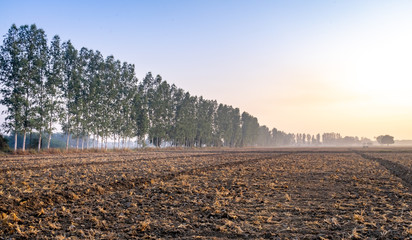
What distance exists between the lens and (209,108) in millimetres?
113438

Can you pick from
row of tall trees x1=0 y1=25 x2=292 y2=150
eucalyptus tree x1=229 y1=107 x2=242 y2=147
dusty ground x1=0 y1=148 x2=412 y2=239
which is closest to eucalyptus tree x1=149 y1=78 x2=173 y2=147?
row of tall trees x1=0 y1=25 x2=292 y2=150

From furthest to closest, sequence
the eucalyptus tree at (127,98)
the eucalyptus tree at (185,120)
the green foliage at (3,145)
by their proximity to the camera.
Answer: the eucalyptus tree at (185,120), the eucalyptus tree at (127,98), the green foliage at (3,145)

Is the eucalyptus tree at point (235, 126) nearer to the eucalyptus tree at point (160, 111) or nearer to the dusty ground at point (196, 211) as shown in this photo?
the eucalyptus tree at point (160, 111)

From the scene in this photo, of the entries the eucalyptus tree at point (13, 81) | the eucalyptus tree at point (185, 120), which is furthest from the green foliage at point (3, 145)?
the eucalyptus tree at point (185, 120)

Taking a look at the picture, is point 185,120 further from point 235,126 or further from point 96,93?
point 235,126

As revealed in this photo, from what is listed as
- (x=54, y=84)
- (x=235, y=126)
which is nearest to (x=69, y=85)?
(x=54, y=84)

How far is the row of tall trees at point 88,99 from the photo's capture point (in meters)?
37.4

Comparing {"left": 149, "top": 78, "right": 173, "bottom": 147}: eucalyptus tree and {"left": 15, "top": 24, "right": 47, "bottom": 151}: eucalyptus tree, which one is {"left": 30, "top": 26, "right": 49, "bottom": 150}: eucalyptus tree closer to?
{"left": 15, "top": 24, "right": 47, "bottom": 151}: eucalyptus tree

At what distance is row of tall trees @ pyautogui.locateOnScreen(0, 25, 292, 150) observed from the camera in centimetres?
3738

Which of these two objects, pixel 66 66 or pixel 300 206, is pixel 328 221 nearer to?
pixel 300 206

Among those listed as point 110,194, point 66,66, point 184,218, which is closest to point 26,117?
point 66,66

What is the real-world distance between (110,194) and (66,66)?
4691cm

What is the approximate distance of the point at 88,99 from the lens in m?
52.8

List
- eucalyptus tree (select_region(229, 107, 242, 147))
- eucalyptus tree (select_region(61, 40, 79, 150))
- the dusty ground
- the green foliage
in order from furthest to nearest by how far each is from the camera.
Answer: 1. eucalyptus tree (select_region(229, 107, 242, 147))
2. eucalyptus tree (select_region(61, 40, 79, 150))
3. the green foliage
4. the dusty ground
